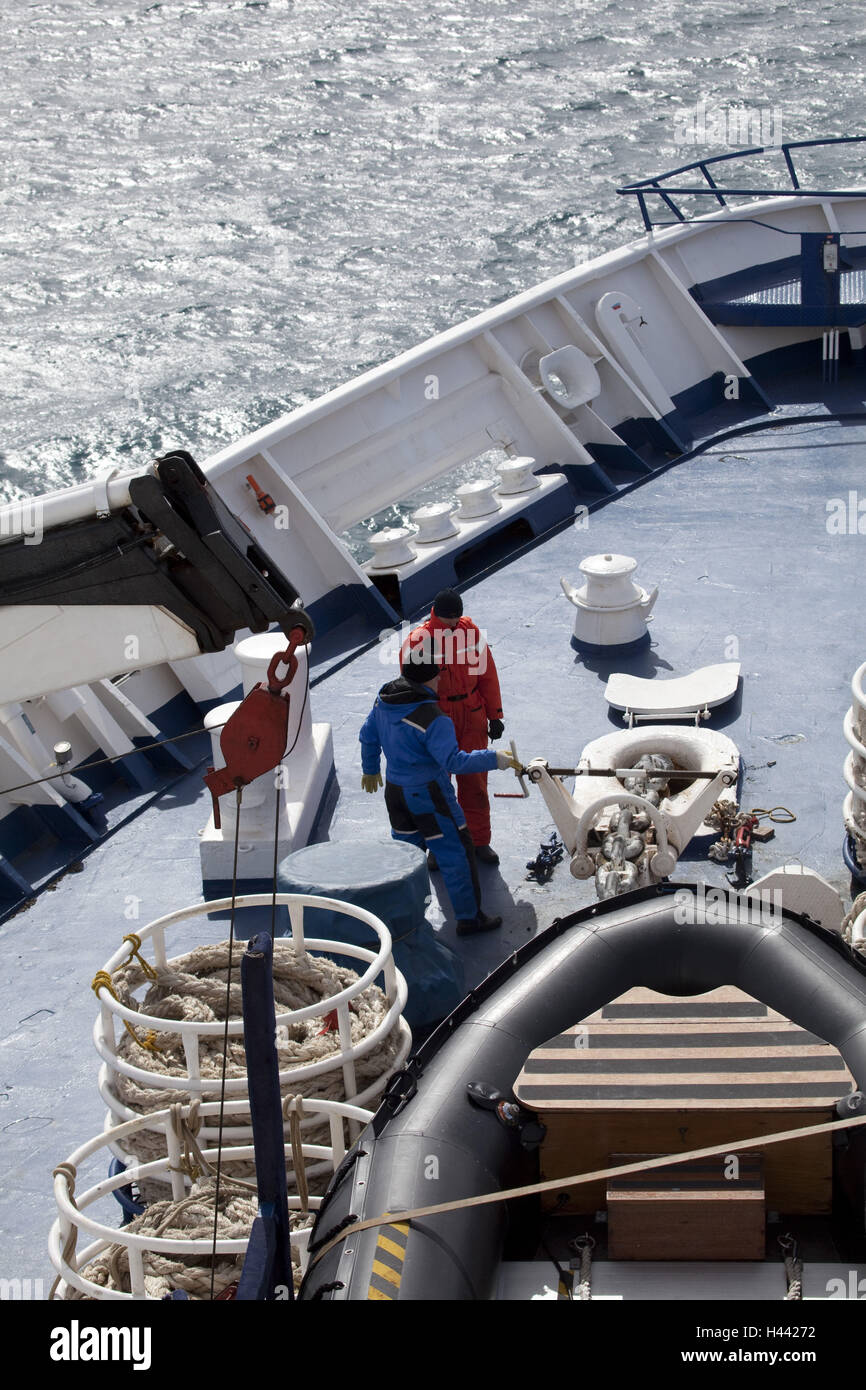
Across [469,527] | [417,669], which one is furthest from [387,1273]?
[469,527]

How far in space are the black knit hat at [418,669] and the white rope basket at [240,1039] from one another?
1.36 meters

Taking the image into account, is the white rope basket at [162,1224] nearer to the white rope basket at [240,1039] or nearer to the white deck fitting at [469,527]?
the white rope basket at [240,1039]

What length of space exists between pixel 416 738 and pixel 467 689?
552mm

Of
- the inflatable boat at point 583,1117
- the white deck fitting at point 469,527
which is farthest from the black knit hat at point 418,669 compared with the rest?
the white deck fitting at point 469,527

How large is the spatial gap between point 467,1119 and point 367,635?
537cm

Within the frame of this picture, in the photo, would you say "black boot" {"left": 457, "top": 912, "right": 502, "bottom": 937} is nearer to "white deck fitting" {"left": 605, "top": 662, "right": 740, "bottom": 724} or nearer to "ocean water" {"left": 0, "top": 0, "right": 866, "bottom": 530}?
"white deck fitting" {"left": 605, "top": 662, "right": 740, "bottom": 724}

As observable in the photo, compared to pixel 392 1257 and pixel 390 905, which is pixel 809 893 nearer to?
pixel 390 905

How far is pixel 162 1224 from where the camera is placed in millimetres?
4297

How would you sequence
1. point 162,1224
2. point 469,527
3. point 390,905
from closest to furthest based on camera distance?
point 162,1224 → point 390,905 → point 469,527

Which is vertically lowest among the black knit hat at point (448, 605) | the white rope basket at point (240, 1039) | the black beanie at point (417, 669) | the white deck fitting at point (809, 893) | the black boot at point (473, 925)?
the black boot at point (473, 925)

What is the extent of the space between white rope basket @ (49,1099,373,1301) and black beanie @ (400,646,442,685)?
82.7 inches

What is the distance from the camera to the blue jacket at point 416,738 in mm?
6133

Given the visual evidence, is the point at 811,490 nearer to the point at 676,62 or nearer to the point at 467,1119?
the point at 467,1119

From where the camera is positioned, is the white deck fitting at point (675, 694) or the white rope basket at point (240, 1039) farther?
the white deck fitting at point (675, 694)
